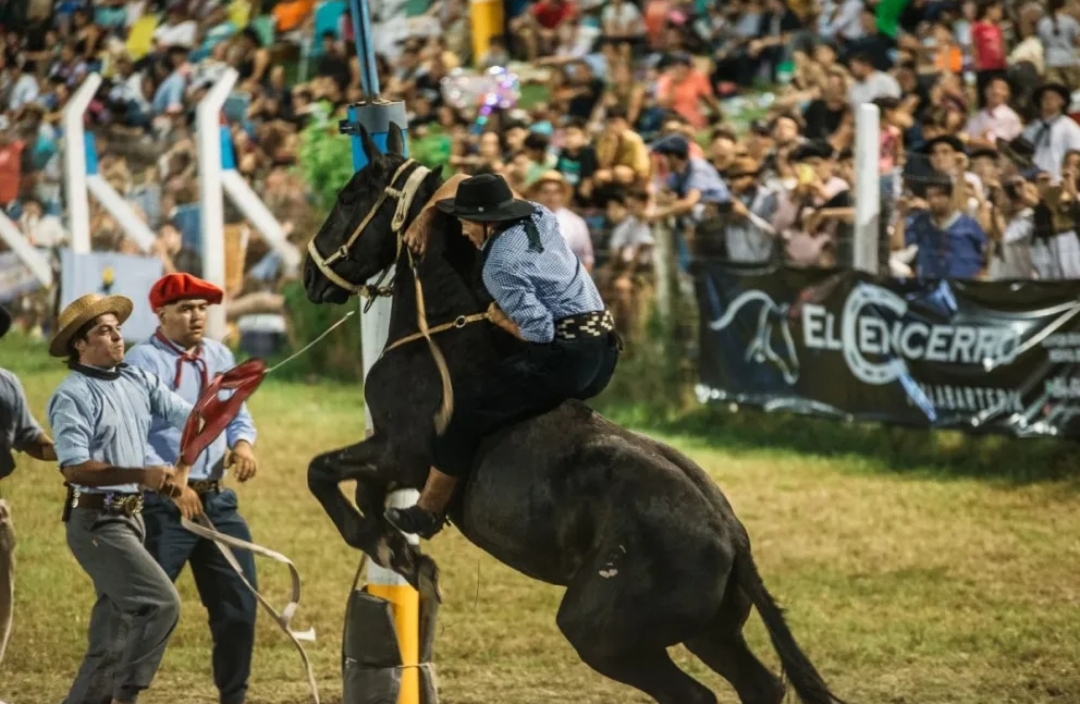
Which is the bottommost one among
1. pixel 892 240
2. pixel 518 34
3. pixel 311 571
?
pixel 311 571

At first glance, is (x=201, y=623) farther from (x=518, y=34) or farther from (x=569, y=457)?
(x=518, y=34)

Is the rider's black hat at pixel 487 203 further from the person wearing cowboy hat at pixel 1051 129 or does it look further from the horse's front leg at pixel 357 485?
the person wearing cowboy hat at pixel 1051 129

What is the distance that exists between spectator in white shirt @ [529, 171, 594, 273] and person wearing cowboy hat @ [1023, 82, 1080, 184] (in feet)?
12.1

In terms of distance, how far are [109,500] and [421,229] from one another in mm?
1676

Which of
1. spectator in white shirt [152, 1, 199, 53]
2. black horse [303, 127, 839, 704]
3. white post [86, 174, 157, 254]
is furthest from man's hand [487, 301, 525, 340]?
spectator in white shirt [152, 1, 199, 53]

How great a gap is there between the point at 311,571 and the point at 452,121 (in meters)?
9.19

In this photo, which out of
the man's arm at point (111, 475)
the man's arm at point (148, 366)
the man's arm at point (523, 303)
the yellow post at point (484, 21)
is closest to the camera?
the man's arm at point (523, 303)

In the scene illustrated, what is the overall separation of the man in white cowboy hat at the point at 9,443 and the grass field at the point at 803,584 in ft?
3.51

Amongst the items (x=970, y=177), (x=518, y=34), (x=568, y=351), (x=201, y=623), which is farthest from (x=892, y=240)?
(x=518, y=34)

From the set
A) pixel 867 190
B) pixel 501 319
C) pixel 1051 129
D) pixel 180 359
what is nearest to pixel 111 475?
pixel 180 359

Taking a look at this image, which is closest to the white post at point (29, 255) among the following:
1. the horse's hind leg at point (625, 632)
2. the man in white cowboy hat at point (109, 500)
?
the man in white cowboy hat at point (109, 500)

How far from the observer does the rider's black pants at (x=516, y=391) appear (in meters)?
6.32

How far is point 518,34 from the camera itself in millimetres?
23047

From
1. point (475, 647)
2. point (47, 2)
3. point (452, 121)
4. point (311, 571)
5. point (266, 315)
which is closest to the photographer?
point (475, 647)
